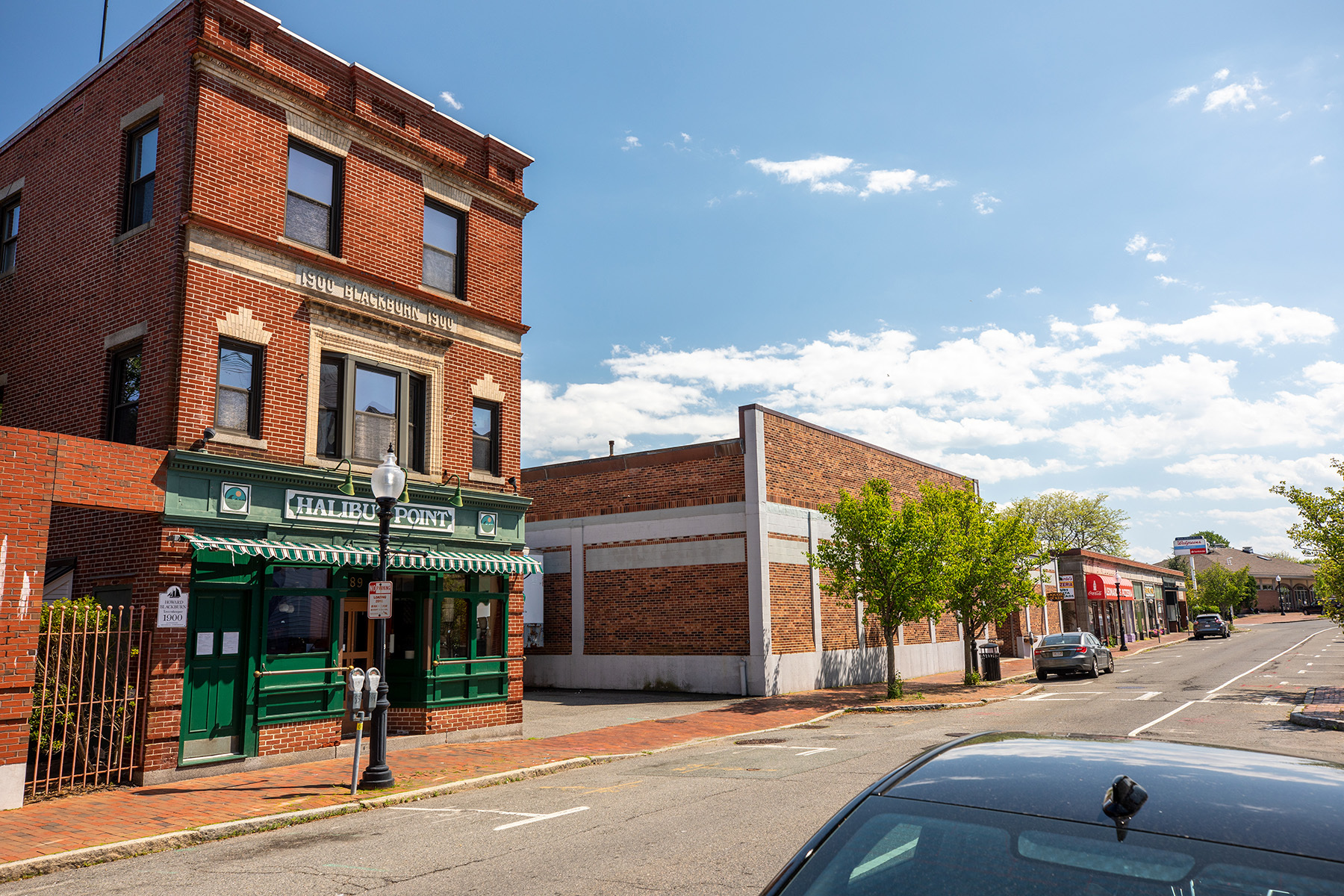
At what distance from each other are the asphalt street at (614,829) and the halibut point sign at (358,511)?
13.1ft

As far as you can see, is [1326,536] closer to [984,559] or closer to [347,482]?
[984,559]

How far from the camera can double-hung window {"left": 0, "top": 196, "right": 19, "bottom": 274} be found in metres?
17.3

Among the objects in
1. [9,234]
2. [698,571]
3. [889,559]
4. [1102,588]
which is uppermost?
[9,234]

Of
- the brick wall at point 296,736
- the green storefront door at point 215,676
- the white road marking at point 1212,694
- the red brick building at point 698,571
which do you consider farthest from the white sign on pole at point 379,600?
the red brick building at point 698,571

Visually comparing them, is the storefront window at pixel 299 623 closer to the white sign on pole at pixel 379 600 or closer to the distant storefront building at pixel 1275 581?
the white sign on pole at pixel 379 600

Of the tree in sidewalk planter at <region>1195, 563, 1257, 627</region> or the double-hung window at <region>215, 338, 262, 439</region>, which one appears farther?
the tree in sidewalk planter at <region>1195, 563, 1257, 627</region>

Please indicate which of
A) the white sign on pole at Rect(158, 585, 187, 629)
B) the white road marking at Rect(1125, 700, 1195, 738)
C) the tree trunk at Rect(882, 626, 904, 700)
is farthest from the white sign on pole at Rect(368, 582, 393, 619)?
the tree trunk at Rect(882, 626, 904, 700)

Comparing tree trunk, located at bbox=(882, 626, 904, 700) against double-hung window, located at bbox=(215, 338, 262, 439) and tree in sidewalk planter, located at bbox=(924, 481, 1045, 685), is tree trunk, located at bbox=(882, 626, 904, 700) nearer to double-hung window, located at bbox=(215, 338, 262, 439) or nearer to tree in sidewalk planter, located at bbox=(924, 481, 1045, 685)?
tree in sidewalk planter, located at bbox=(924, 481, 1045, 685)

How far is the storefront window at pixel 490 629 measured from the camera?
1698 cm

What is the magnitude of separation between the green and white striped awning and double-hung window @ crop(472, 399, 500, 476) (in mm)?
1806

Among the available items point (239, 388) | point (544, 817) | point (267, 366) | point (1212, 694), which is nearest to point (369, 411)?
point (267, 366)

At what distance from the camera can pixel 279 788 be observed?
38.0ft

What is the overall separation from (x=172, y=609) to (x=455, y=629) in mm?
5289

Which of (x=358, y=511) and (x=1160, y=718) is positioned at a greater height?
(x=358, y=511)
